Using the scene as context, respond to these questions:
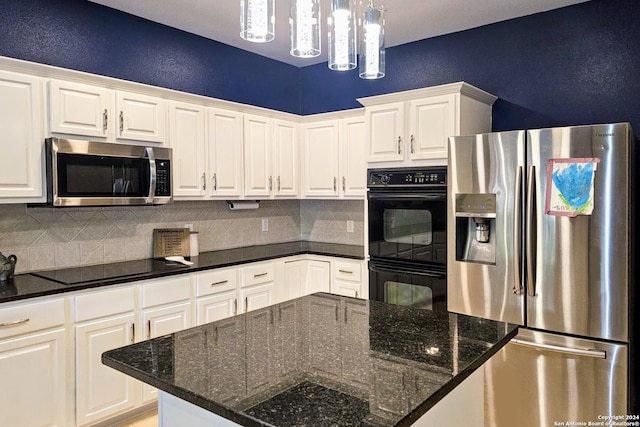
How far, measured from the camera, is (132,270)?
302 centimetres

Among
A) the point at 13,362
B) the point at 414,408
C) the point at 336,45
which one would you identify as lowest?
the point at 13,362

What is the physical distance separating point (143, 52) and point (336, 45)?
7.63 feet

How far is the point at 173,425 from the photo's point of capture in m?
1.40

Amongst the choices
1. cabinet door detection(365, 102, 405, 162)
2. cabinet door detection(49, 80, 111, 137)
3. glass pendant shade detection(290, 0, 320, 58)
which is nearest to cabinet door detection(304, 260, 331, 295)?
cabinet door detection(365, 102, 405, 162)

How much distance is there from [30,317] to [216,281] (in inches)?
47.5

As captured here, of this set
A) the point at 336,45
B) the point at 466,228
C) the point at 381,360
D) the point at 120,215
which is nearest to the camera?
the point at 381,360

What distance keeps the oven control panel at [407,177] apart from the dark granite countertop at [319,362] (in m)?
1.39

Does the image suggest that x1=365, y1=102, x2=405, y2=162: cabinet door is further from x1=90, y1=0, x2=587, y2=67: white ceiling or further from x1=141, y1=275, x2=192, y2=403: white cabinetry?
x1=141, y1=275, x2=192, y2=403: white cabinetry

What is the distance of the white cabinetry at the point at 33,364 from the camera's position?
7.61 ft

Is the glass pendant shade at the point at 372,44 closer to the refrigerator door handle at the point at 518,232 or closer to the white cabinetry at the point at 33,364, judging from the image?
the refrigerator door handle at the point at 518,232

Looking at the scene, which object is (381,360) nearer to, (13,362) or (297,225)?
(13,362)

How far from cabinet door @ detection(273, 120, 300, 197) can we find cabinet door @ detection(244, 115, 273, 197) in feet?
0.28

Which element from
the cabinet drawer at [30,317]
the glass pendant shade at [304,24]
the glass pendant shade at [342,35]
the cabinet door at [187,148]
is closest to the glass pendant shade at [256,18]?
A: the glass pendant shade at [304,24]

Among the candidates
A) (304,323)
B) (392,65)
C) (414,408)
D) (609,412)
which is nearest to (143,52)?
(392,65)
